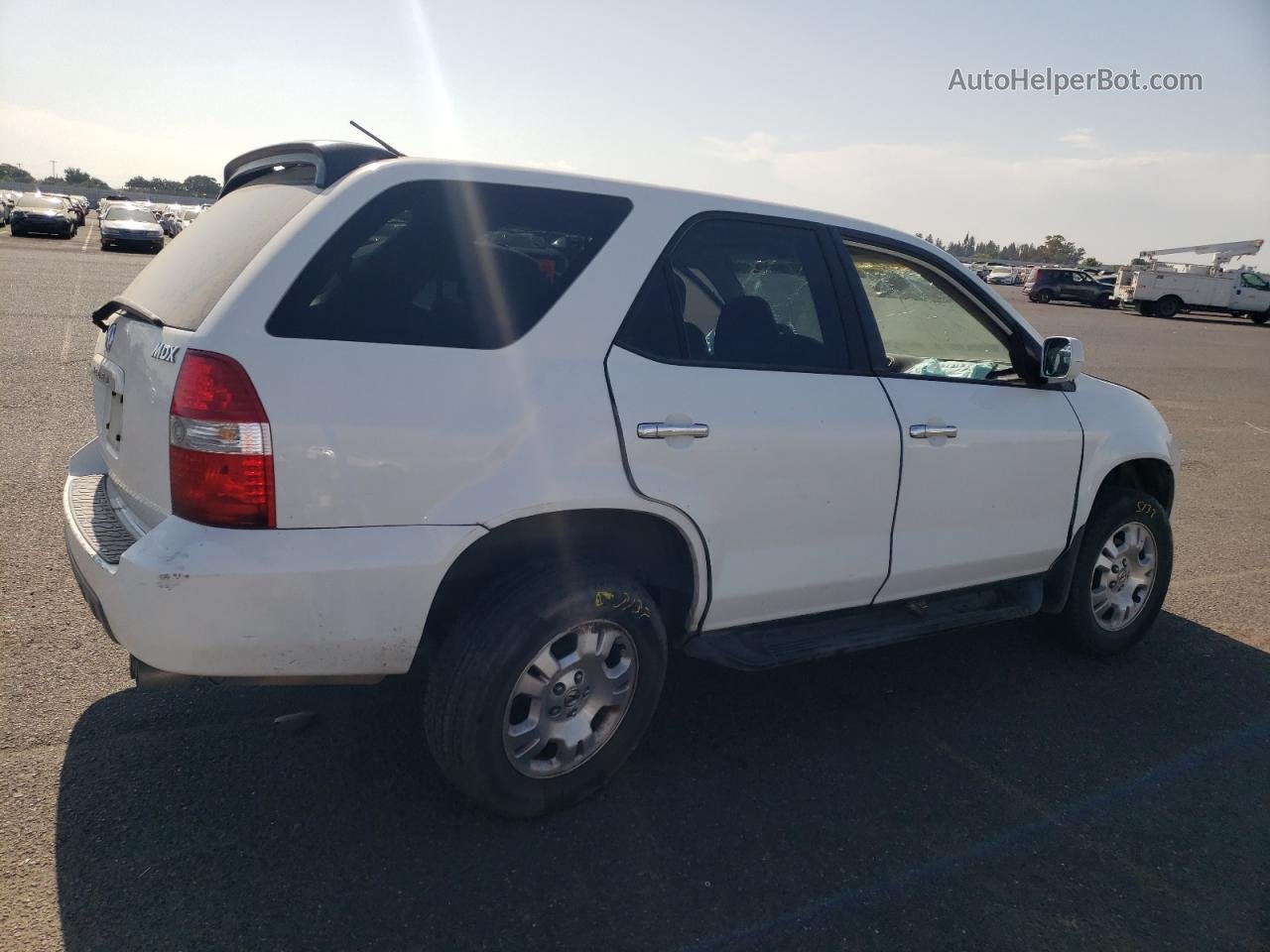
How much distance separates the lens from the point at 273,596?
2.43 m

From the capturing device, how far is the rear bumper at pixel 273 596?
239 centimetres

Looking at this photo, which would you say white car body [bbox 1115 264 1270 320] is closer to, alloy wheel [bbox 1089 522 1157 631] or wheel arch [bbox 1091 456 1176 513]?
wheel arch [bbox 1091 456 1176 513]

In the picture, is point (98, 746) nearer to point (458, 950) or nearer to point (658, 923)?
point (458, 950)

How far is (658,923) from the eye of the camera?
2561 mm

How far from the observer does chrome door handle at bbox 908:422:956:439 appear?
348 cm

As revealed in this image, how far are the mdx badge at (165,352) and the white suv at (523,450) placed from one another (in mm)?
33

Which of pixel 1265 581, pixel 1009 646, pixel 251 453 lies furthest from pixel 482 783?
pixel 1265 581

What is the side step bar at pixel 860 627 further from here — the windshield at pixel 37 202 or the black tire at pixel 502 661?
the windshield at pixel 37 202

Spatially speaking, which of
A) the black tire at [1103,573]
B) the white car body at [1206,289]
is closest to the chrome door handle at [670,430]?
the black tire at [1103,573]

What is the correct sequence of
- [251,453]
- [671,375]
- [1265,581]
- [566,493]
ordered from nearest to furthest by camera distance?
[251,453], [566,493], [671,375], [1265,581]

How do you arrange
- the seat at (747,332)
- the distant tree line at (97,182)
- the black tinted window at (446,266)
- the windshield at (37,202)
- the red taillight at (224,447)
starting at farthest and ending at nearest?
the distant tree line at (97,182) → the windshield at (37,202) → the seat at (747,332) → the black tinted window at (446,266) → the red taillight at (224,447)

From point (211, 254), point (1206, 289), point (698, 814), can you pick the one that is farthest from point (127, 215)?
point (1206, 289)

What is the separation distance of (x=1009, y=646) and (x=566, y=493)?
2.89 m

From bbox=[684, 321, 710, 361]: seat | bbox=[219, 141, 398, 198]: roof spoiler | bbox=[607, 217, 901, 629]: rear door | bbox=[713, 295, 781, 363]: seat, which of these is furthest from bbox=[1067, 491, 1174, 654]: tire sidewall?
bbox=[219, 141, 398, 198]: roof spoiler
